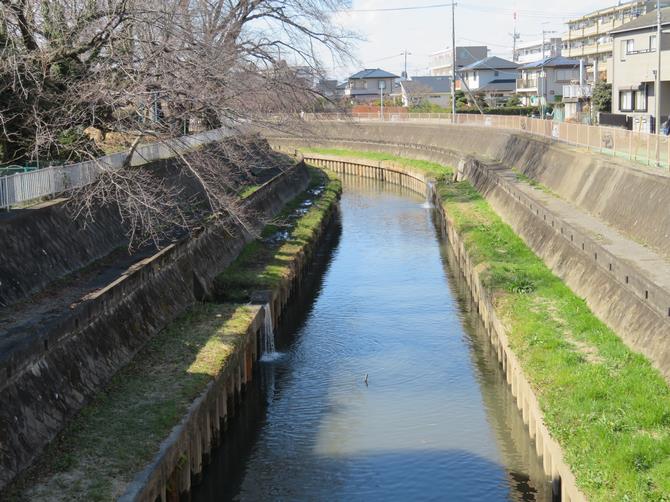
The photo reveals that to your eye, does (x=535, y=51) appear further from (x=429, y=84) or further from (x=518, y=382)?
(x=518, y=382)

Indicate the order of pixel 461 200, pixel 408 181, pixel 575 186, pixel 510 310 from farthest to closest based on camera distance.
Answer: pixel 408 181 < pixel 461 200 < pixel 575 186 < pixel 510 310

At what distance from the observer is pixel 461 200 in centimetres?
5141

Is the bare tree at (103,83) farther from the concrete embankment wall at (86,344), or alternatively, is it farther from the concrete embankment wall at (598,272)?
the concrete embankment wall at (598,272)

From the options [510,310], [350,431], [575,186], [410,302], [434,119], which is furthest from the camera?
[434,119]

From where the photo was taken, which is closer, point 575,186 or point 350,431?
point 350,431

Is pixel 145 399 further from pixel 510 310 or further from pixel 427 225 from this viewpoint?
pixel 427 225

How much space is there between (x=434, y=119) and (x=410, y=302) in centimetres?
5619

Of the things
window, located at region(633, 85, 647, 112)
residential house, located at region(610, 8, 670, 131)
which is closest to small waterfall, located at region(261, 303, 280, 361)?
residential house, located at region(610, 8, 670, 131)

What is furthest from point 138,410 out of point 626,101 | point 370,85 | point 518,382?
point 370,85

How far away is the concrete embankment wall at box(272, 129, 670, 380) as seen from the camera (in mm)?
19562

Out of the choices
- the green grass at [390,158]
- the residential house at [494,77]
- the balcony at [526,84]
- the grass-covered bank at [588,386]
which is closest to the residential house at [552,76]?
the balcony at [526,84]

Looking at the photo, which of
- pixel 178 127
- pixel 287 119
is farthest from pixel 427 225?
pixel 178 127

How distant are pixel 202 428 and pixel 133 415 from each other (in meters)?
1.97

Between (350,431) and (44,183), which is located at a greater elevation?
(44,183)
